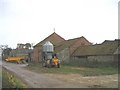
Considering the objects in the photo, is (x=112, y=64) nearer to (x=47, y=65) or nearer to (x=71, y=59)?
(x=47, y=65)

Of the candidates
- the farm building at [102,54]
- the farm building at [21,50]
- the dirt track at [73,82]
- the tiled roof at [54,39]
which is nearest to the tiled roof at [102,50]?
the farm building at [102,54]

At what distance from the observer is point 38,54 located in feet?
270

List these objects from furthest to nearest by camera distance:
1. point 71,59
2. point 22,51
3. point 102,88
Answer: point 22,51 → point 71,59 → point 102,88

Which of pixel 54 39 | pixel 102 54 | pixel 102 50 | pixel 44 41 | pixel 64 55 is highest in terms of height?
pixel 54 39

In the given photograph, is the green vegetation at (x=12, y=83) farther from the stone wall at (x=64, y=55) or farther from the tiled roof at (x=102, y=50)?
the stone wall at (x=64, y=55)

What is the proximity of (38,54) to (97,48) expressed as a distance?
29848 mm

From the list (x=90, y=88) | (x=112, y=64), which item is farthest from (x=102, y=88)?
(x=112, y=64)

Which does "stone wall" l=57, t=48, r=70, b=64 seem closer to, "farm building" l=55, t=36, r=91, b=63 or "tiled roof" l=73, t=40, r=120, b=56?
"farm building" l=55, t=36, r=91, b=63

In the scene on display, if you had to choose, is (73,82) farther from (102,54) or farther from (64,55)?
(64,55)

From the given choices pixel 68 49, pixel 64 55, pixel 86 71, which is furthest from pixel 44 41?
pixel 86 71

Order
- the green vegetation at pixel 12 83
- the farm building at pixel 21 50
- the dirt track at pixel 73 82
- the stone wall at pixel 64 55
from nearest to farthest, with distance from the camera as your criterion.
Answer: the green vegetation at pixel 12 83 → the dirt track at pixel 73 82 → the stone wall at pixel 64 55 → the farm building at pixel 21 50

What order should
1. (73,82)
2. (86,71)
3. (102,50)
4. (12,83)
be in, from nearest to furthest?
(12,83)
(73,82)
(86,71)
(102,50)

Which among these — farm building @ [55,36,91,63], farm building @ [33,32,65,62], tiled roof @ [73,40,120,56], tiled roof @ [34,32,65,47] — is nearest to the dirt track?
Answer: tiled roof @ [73,40,120,56]

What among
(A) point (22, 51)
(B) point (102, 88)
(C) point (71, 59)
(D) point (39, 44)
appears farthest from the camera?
(A) point (22, 51)
